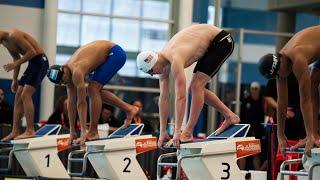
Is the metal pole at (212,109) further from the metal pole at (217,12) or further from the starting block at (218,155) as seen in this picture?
the starting block at (218,155)

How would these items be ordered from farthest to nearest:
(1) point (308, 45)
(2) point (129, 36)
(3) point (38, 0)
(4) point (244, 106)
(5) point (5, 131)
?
(2) point (129, 36), (3) point (38, 0), (4) point (244, 106), (5) point (5, 131), (1) point (308, 45)

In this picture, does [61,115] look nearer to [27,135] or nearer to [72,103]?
[27,135]

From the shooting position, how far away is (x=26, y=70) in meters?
12.1

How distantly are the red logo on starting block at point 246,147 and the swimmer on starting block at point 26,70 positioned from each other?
12.5 feet

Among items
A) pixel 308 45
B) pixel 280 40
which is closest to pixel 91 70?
pixel 308 45

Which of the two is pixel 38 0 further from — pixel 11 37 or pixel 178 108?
pixel 178 108

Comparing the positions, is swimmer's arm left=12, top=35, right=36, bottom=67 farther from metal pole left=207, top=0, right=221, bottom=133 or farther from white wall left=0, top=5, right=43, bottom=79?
metal pole left=207, top=0, right=221, bottom=133

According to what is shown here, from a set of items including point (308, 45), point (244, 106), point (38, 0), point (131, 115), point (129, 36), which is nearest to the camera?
point (308, 45)

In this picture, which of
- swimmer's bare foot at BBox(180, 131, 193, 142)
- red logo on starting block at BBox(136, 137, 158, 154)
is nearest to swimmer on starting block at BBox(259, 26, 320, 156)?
swimmer's bare foot at BBox(180, 131, 193, 142)

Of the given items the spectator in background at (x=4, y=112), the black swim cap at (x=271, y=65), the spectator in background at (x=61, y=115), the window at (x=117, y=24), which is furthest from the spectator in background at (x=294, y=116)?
the window at (x=117, y=24)

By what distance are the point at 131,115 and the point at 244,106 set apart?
4.46 meters

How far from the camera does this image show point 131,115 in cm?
1123

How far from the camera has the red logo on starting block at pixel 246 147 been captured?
9080mm

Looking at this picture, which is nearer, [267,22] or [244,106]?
[244,106]
